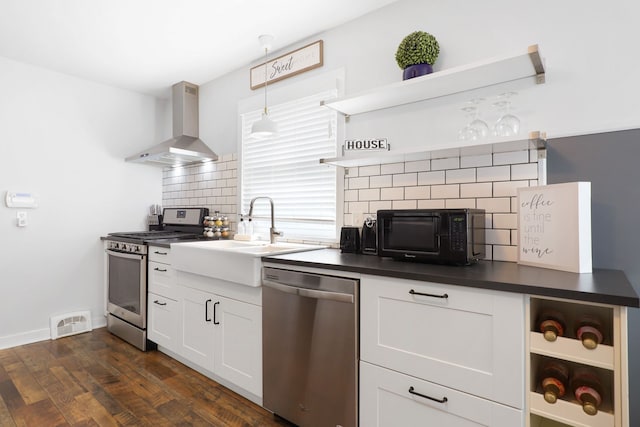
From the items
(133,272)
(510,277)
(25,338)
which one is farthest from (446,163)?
(25,338)

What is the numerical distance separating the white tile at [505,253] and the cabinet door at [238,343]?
1344mm

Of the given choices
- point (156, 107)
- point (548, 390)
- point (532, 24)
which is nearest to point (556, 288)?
point (548, 390)

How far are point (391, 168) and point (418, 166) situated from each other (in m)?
0.18

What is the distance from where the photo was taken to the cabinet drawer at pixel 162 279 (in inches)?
108

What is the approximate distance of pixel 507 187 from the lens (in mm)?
1837

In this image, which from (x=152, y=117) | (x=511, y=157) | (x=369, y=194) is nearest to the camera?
(x=511, y=157)

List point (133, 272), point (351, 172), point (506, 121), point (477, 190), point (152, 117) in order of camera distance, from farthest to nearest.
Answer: point (152, 117)
point (133, 272)
point (351, 172)
point (477, 190)
point (506, 121)

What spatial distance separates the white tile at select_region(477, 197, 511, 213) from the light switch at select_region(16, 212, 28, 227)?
12.4 feet

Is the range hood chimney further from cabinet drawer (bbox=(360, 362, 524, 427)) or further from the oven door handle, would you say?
cabinet drawer (bbox=(360, 362, 524, 427))

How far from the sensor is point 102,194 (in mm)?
3719

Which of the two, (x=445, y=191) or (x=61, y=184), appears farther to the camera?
(x=61, y=184)

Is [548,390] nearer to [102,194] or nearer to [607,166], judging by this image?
[607,166]

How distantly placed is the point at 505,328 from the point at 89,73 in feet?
13.3

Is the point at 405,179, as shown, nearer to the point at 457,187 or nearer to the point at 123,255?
the point at 457,187
